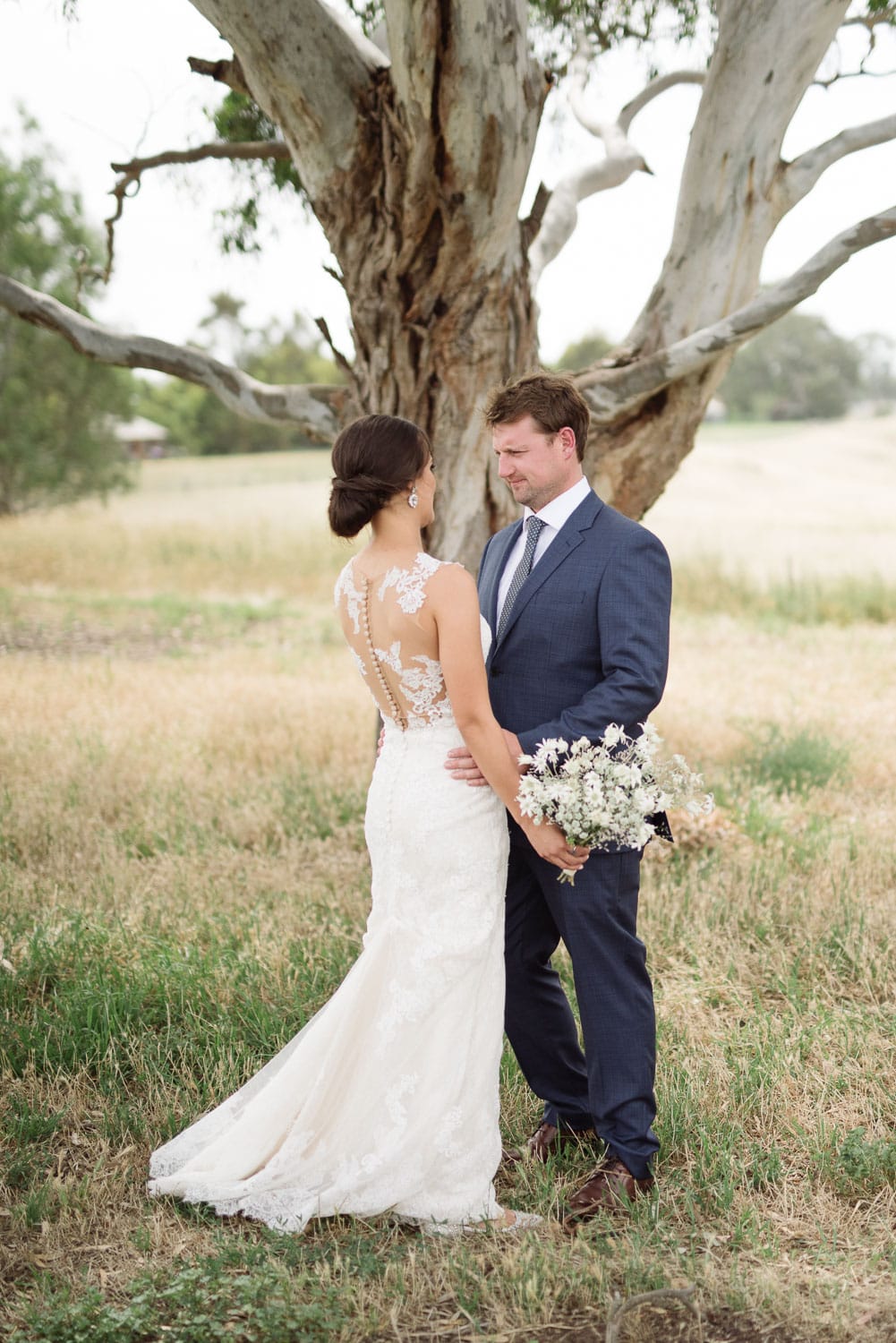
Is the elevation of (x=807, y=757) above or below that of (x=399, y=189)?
below

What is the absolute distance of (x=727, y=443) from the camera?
64.1 m

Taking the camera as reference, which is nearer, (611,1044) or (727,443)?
(611,1044)

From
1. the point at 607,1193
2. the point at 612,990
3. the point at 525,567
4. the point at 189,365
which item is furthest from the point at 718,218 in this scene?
the point at 607,1193

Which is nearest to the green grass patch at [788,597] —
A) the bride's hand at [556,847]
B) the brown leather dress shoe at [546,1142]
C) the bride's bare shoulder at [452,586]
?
the brown leather dress shoe at [546,1142]

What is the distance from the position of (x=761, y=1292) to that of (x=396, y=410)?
4.36 meters

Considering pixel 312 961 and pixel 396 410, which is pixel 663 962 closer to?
pixel 312 961

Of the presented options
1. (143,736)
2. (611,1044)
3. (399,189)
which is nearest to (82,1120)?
(611,1044)

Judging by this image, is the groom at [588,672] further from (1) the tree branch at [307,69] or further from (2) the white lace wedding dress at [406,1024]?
(1) the tree branch at [307,69]

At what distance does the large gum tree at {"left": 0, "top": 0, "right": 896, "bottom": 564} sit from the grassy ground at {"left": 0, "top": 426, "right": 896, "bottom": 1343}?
2.22 meters

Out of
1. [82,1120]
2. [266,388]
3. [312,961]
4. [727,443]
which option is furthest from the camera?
[727,443]

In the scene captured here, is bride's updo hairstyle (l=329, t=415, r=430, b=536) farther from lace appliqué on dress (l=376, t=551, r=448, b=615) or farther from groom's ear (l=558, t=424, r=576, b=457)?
groom's ear (l=558, t=424, r=576, b=457)

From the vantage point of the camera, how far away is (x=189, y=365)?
6387mm

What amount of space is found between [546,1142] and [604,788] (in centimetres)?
141

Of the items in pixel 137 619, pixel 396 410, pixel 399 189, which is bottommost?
pixel 137 619
